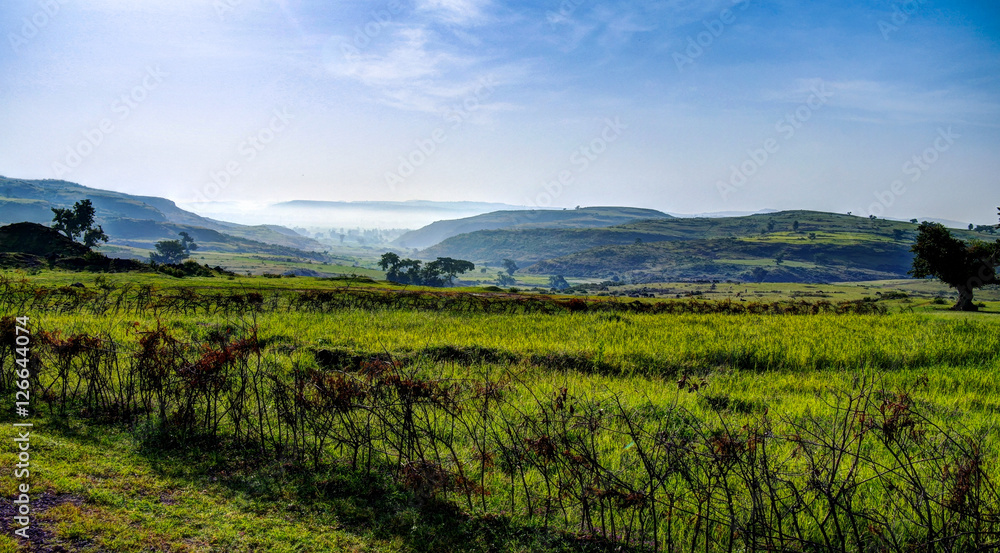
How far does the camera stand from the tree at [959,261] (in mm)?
33031

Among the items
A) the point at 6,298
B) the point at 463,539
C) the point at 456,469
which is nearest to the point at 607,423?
the point at 456,469

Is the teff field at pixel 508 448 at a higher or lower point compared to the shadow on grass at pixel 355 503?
higher

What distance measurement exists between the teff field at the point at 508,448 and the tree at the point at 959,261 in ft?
71.6

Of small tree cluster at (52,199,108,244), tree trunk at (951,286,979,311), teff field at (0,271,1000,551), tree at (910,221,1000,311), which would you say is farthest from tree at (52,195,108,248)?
tree trunk at (951,286,979,311)

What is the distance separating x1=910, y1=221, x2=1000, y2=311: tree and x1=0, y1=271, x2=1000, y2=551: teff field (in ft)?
71.6

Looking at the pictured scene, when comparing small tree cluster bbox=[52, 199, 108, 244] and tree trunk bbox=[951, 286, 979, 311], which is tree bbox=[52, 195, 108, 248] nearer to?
small tree cluster bbox=[52, 199, 108, 244]

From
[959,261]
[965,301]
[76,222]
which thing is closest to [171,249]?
[76,222]

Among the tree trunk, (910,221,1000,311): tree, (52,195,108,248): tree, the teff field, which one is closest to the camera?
the teff field

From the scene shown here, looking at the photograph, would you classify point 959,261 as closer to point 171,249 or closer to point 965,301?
point 965,301

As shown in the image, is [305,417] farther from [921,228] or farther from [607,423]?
[921,228]

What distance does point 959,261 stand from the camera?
110 ft

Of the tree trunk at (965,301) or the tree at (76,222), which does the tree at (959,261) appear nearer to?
the tree trunk at (965,301)

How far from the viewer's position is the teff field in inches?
236

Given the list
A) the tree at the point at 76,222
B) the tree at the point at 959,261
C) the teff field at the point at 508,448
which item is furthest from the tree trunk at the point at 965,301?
the tree at the point at 76,222
